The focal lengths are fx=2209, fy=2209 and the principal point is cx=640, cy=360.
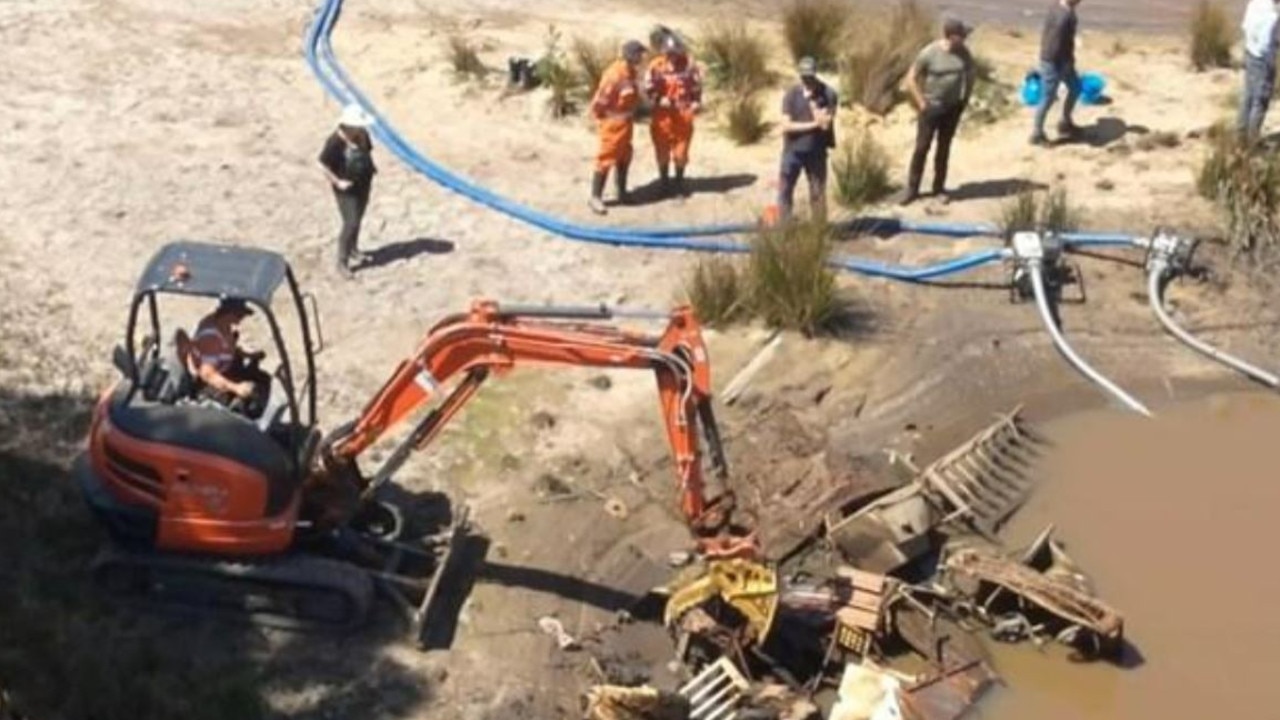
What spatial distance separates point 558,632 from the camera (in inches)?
535

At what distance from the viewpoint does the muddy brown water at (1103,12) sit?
23.7 meters

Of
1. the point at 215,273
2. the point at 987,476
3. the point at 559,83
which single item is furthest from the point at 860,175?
the point at 215,273

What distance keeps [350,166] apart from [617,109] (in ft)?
8.19

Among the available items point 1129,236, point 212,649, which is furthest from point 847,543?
point 1129,236

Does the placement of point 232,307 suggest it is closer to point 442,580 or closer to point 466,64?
point 442,580

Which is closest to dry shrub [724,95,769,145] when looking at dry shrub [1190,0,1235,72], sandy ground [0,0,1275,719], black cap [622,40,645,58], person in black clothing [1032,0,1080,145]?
sandy ground [0,0,1275,719]

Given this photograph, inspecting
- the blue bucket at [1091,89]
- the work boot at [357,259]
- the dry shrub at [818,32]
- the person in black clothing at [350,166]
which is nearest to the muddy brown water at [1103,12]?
the dry shrub at [818,32]

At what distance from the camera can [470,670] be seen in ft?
43.5

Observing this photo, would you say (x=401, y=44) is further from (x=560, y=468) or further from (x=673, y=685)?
(x=673, y=685)

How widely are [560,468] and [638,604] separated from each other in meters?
1.73

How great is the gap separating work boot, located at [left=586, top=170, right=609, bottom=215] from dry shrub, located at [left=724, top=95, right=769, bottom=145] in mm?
1803

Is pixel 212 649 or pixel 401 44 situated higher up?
pixel 401 44

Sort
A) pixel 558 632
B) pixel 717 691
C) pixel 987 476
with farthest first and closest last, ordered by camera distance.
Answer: pixel 987 476
pixel 558 632
pixel 717 691

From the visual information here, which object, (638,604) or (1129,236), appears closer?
(638,604)
